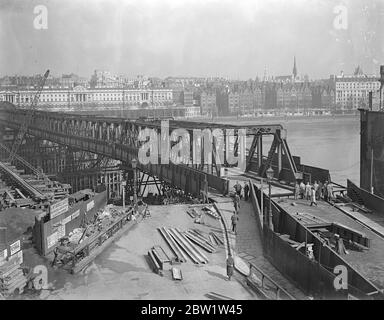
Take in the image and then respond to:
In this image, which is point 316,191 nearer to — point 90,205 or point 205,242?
point 205,242

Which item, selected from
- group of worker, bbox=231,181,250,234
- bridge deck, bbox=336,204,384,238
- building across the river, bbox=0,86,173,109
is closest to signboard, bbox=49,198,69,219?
group of worker, bbox=231,181,250,234

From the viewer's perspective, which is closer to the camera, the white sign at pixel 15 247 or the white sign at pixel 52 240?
the white sign at pixel 15 247

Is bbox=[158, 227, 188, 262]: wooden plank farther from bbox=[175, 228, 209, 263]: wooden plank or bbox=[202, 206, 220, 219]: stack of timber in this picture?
bbox=[202, 206, 220, 219]: stack of timber

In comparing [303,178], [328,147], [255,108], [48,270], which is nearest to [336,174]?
[328,147]

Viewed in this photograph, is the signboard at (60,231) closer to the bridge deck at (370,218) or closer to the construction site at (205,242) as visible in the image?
the construction site at (205,242)

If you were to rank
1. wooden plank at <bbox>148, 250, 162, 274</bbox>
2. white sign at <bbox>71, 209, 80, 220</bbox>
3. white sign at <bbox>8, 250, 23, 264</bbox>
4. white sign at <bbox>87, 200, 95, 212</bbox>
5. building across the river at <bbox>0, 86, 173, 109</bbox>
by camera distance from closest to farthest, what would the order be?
wooden plank at <bbox>148, 250, 162, 274</bbox> < white sign at <bbox>8, 250, 23, 264</bbox> < white sign at <bbox>71, 209, 80, 220</bbox> < white sign at <bbox>87, 200, 95, 212</bbox> < building across the river at <bbox>0, 86, 173, 109</bbox>

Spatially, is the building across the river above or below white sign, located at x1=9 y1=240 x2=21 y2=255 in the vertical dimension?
above

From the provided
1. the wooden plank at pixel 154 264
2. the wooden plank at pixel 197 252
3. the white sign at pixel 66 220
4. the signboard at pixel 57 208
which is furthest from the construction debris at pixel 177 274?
the white sign at pixel 66 220

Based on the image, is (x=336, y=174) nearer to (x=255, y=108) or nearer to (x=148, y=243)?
(x=148, y=243)
